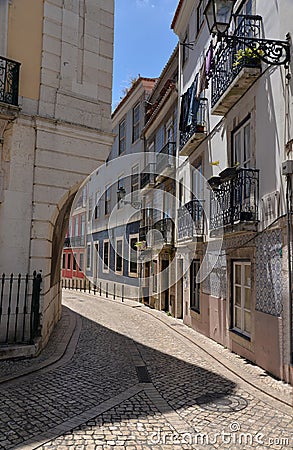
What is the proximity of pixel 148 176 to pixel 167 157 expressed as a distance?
7.99 ft

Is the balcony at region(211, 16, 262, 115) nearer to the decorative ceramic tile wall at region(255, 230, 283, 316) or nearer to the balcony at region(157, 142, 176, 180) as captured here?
the decorative ceramic tile wall at region(255, 230, 283, 316)

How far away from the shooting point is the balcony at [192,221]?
10.8 m

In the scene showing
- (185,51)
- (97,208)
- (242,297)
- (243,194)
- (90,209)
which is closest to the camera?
(243,194)

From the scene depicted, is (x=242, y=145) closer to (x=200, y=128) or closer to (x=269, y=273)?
(x=200, y=128)

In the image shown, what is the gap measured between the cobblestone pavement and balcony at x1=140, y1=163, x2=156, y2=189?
378 inches

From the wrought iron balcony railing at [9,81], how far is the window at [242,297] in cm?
557

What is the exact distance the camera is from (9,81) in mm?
7582

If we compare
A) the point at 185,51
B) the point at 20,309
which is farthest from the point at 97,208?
the point at 20,309

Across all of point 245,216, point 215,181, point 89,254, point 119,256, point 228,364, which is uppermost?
point 215,181

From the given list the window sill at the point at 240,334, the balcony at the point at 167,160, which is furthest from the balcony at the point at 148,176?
the window sill at the point at 240,334

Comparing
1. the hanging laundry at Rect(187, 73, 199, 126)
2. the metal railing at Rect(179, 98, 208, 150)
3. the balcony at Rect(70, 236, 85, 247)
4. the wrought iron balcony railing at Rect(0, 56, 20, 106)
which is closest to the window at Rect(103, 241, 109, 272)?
the balcony at Rect(70, 236, 85, 247)

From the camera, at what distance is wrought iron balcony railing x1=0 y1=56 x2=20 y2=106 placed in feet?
24.6

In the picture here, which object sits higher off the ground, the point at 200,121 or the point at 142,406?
the point at 200,121

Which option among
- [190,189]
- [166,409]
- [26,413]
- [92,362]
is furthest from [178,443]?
[190,189]
